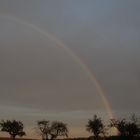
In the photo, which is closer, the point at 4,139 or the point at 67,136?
the point at 4,139

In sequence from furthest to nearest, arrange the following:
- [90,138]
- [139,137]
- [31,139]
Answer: [31,139]
[90,138]
[139,137]

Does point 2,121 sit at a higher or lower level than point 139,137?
higher

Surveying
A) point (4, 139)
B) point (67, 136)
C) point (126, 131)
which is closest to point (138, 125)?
point (126, 131)

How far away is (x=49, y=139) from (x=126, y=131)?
34120mm

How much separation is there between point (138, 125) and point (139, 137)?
7516mm

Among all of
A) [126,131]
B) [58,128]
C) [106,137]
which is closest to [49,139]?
[58,128]

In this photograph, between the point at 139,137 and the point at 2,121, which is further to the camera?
the point at 2,121

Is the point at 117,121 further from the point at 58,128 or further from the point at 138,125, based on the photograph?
the point at 58,128

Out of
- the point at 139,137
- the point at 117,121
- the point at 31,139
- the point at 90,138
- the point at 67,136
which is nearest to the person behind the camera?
the point at 139,137

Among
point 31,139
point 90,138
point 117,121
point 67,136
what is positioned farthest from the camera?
point 31,139

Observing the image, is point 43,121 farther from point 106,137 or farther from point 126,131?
point 126,131

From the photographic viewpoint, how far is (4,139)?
138875mm

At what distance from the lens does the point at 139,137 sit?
119 m

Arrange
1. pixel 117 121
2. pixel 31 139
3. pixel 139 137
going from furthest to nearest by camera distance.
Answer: pixel 31 139 → pixel 117 121 → pixel 139 137
